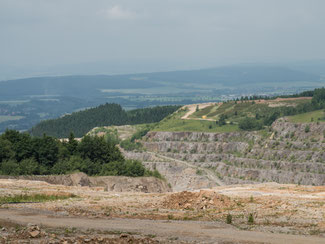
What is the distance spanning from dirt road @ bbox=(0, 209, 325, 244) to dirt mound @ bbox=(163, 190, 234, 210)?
7.78 meters

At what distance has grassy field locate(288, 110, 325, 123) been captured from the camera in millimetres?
156500

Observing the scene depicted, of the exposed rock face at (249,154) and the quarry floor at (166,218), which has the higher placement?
the quarry floor at (166,218)

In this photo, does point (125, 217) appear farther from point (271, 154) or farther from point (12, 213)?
point (271, 154)

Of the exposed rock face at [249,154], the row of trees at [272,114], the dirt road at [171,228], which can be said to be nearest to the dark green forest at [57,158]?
the dirt road at [171,228]

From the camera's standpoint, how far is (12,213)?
40375 millimetres

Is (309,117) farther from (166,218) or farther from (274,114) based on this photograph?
(166,218)

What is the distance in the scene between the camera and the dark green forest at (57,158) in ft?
275

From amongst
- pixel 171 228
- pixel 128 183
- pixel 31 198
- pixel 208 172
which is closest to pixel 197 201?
pixel 171 228

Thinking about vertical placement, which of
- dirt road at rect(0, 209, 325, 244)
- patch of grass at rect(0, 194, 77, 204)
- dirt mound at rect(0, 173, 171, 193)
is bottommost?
dirt mound at rect(0, 173, 171, 193)

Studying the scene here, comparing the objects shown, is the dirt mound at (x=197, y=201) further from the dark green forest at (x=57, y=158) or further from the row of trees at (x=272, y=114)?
the row of trees at (x=272, y=114)

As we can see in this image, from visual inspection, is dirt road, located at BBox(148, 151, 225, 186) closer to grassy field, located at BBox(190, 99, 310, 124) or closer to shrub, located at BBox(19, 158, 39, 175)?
grassy field, located at BBox(190, 99, 310, 124)

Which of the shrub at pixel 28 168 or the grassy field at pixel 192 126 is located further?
the grassy field at pixel 192 126

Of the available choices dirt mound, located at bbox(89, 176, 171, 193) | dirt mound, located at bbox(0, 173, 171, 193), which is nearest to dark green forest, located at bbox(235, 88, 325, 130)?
dirt mound, located at bbox(0, 173, 171, 193)

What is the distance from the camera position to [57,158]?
308ft
